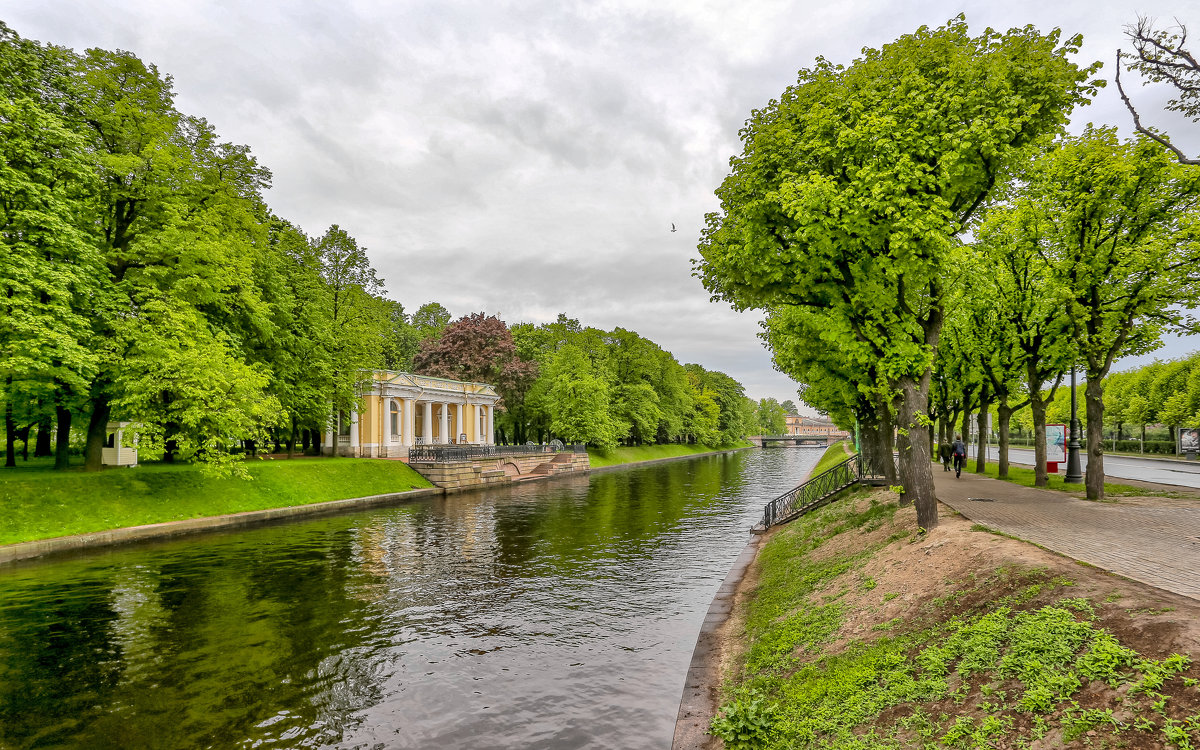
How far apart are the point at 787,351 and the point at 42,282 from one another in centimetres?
2606

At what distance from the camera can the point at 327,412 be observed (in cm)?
3662

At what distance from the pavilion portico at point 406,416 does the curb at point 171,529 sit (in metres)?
11.8

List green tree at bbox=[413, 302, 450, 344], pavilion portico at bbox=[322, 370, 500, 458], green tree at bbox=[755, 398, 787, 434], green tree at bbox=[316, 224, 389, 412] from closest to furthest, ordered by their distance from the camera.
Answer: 1. green tree at bbox=[316, 224, 389, 412]
2. pavilion portico at bbox=[322, 370, 500, 458]
3. green tree at bbox=[413, 302, 450, 344]
4. green tree at bbox=[755, 398, 787, 434]

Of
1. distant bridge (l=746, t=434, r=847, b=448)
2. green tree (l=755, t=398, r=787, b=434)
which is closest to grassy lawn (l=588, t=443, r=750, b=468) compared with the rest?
distant bridge (l=746, t=434, r=847, b=448)

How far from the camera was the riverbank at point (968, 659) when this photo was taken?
4918mm

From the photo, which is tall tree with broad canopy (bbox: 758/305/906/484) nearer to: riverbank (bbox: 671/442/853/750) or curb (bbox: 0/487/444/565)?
riverbank (bbox: 671/442/853/750)

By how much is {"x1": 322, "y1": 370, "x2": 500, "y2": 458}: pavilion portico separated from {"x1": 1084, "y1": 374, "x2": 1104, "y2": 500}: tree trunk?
130 ft

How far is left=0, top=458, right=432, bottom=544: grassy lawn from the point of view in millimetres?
19594

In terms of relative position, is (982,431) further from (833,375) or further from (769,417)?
(769,417)

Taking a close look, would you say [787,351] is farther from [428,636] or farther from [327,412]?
[327,412]

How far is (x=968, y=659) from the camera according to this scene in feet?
21.0

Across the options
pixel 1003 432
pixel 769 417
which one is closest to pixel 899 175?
pixel 1003 432

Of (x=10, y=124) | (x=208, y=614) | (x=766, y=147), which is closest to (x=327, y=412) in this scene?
(x=10, y=124)

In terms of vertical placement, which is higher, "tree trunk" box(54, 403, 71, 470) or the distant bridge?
"tree trunk" box(54, 403, 71, 470)
